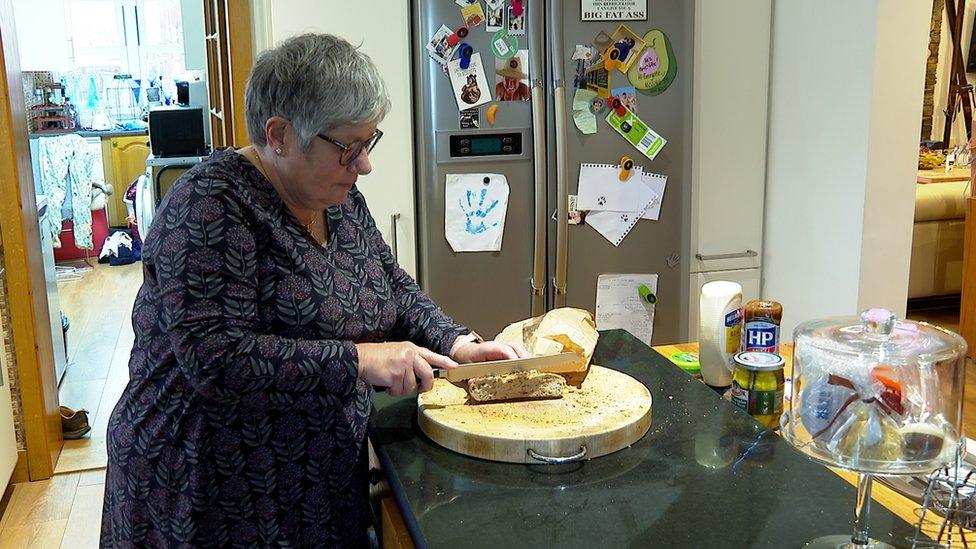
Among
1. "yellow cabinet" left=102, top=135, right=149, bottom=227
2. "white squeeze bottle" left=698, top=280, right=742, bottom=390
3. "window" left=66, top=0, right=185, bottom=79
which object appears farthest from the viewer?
"window" left=66, top=0, right=185, bottom=79

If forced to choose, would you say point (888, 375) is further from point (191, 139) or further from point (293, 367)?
point (191, 139)

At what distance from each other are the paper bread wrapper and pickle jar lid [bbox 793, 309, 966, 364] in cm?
45

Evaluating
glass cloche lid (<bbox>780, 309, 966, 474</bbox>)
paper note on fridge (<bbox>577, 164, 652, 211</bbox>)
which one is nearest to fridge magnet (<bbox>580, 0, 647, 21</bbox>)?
paper note on fridge (<bbox>577, 164, 652, 211</bbox>)

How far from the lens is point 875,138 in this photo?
290 cm

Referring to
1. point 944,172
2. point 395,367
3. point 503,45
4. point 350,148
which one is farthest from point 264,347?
point 944,172

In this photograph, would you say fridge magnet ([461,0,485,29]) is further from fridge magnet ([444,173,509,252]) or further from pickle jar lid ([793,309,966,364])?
pickle jar lid ([793,309,966,364])

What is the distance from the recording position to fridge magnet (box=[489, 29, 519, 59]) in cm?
282

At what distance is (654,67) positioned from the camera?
9.68 feet

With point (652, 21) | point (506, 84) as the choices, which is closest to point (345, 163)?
point (506, 84)

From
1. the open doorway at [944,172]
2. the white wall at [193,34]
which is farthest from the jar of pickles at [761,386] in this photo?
the white wall at [193,34]

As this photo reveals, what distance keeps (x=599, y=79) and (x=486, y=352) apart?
1.65 m

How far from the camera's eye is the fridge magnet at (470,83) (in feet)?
9.25

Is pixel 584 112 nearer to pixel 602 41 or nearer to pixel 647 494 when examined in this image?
pixel 602 41

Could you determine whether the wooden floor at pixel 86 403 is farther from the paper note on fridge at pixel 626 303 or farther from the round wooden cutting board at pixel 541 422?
the round wooden cutting board at pixel 541 422
